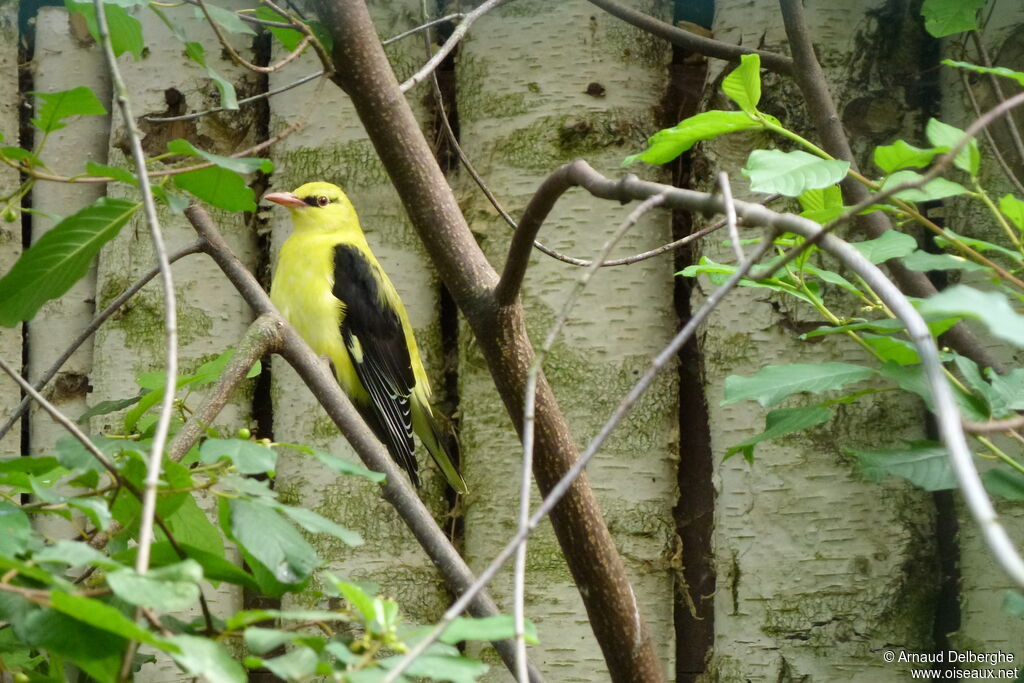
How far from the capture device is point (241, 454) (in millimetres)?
1241

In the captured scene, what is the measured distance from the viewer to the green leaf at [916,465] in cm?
149

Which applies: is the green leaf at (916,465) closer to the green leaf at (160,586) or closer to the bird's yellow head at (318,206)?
the green leaf at (160,586)

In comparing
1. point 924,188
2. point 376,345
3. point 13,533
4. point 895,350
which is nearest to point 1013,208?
point 924,188

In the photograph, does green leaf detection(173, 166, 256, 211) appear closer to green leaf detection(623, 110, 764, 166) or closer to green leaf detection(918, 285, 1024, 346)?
green leaf detection(623, 110, 764, 166)

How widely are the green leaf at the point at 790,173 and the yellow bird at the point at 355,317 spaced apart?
1.65 m

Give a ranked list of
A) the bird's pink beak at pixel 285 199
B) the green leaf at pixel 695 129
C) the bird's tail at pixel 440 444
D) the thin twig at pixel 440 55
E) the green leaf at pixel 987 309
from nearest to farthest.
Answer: the green leaf at pixel 987 309 → the green leaf at pixel 695 129 → the thin twig at pixel 440 55 → the bird's tail at pixel 440 444 → the bird's pink beak at pixel 285 199

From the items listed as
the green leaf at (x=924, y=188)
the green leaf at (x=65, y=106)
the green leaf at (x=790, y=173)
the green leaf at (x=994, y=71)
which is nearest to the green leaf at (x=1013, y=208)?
the green leaf at (x=924, y=188)

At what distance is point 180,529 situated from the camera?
5.05 ft

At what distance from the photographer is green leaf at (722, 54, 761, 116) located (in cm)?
165

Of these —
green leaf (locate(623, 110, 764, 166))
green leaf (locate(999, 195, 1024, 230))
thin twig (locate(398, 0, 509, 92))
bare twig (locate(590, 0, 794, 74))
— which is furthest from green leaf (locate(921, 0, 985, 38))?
thin twig (locate(398, 0, 509, 92))

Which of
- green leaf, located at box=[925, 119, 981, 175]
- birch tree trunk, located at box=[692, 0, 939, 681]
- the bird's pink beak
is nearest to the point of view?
green leaf, located at box=[925, 119, 981, 175]

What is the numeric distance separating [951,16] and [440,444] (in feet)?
5.60

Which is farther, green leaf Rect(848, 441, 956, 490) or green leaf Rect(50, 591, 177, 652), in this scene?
green leaf Rect(848, 441, 956, 490)

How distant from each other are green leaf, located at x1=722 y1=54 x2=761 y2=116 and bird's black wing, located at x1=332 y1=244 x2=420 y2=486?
1700mm
